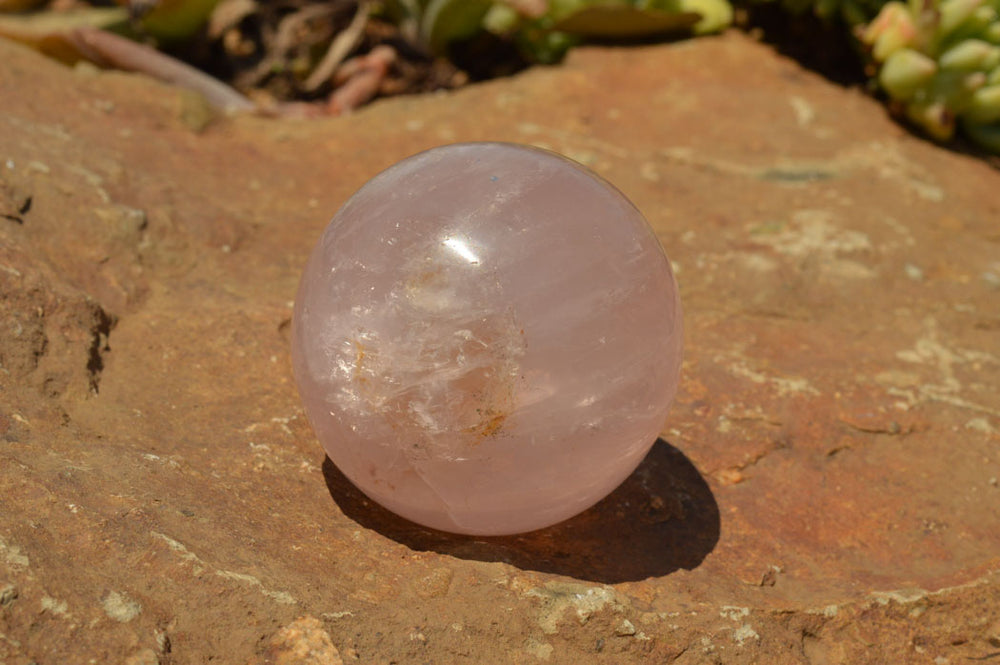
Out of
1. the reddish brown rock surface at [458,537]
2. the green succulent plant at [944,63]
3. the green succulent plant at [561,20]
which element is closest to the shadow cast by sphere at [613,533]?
the reddish brown rock surface at [458,537]

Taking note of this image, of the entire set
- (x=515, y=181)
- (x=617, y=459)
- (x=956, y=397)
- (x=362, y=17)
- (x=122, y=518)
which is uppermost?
(x=515, y=181)

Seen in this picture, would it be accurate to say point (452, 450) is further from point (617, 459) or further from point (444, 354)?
point (617, 459)

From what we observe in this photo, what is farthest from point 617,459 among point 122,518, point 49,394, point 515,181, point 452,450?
point 49,394

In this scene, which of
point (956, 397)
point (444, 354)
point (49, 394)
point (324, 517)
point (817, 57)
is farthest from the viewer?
point (817, 57)

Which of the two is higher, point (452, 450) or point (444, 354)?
point (444, 354)

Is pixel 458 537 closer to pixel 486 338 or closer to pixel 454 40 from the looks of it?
pixel 486 338

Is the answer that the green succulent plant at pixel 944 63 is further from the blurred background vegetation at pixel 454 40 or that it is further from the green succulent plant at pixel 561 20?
the green succulent plant at pixel 561 20

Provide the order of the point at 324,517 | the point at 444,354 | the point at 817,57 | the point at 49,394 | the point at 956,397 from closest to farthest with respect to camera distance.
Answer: the point at 444,354 < the point at 324,517 < the point at 49,394 < the point at 956,397 < the point at 817,57

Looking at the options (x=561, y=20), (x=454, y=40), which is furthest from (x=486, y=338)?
(x=454, y=40)
